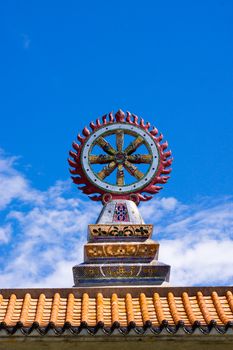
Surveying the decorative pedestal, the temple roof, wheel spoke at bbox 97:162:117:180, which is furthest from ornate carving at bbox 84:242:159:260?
the temple roof

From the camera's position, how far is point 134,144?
65.5 ft

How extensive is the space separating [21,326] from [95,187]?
27.4ft

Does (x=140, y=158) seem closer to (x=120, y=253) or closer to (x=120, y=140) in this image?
(x=120, y=140)

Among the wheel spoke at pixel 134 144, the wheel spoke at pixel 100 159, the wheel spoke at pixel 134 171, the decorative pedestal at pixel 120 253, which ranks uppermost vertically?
the wheel spoke at pixel 134 144

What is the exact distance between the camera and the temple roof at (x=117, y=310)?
11344 millimetres

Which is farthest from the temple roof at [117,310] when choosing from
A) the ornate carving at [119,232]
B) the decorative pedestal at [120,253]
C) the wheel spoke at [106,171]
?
the wheel spoke at [106,171]

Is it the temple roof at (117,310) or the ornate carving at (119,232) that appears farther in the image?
the ornate carving at (119,232)

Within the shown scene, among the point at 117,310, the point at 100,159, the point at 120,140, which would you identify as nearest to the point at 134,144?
the point at 120,140

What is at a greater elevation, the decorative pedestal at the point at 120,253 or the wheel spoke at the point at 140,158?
the wheel spoke at the point at 140,158

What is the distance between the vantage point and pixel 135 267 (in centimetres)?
1717

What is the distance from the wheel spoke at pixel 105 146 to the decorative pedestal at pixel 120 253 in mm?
1607

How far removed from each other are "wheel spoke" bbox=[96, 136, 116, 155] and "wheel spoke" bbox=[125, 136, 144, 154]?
372 millimetres

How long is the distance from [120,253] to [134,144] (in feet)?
11.5

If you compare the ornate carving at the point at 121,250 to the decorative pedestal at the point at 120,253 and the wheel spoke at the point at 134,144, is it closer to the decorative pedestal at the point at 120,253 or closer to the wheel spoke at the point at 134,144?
the decorative pedestal at the point at 120,253
